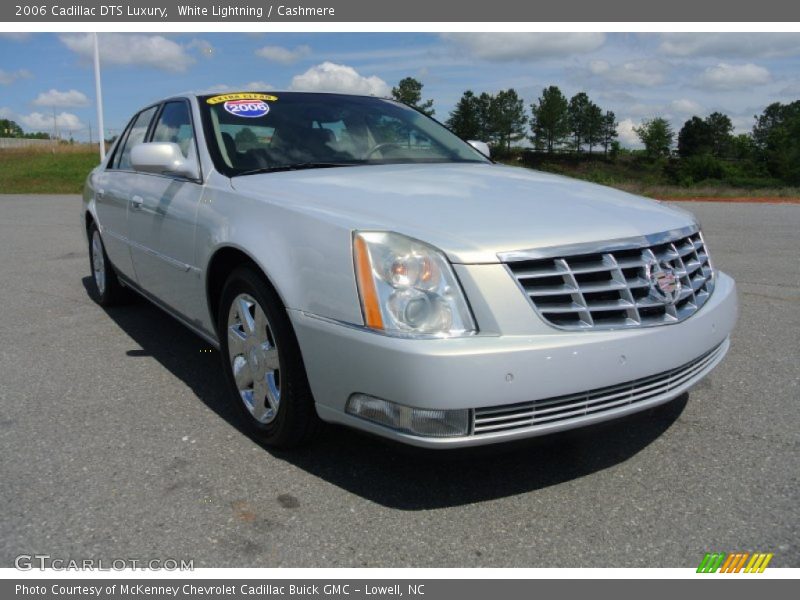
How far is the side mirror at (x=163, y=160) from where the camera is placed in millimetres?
3586

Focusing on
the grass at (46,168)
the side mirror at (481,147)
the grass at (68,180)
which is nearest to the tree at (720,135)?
the grass at (68,180)

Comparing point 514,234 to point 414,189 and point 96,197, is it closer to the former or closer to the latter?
point 414,189

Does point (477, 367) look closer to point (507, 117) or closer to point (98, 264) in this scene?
point (98, 264)

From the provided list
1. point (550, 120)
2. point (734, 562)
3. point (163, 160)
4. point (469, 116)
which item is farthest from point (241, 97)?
point (550, 120)

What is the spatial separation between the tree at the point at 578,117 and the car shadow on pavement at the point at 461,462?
113924 mm

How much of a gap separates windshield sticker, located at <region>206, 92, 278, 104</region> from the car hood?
0.81 m

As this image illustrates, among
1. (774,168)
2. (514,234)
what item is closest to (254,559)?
(514,234)

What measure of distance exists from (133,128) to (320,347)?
137 inches

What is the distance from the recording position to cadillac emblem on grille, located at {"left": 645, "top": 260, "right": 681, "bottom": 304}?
106 inches

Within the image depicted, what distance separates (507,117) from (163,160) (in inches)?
3902

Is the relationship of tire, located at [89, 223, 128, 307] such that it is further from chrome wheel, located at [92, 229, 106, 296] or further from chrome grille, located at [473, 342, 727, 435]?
chrome grille, located at [473, 342, 727, 435]

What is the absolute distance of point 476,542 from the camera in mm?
2432

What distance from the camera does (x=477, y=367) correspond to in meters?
2.34

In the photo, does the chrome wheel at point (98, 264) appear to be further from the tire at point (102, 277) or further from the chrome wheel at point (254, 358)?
the chrome wheel at point (254, 358)
